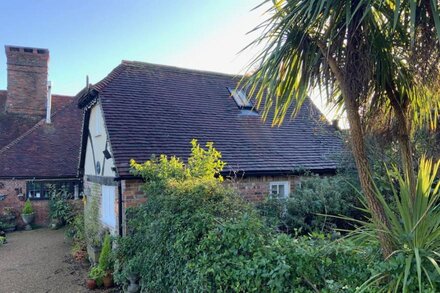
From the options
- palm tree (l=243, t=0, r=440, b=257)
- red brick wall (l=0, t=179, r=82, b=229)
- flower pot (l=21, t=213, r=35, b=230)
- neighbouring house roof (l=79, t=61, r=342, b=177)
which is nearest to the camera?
palm tree (l=243, t=0, r=440, b=257)

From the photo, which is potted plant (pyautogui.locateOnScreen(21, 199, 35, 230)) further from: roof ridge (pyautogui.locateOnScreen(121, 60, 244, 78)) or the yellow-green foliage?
the yellow-green foliage

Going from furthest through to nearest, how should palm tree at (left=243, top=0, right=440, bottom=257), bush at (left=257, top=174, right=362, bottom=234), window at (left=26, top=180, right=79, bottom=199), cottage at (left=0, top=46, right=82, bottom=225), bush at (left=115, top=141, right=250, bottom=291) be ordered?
window at (left=26, top=180, right=79, bottom=199) < cottage at (left=0, top=46, right=82, bottom=225) < bush at (left=257, top=174, right=362, bottom=234) < bush at (left=115, top=141, right=250, bottom=291) < palm tree at (left=243, top=0, right=440, bottom=257)

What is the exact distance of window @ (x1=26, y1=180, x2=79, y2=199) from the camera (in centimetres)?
1525

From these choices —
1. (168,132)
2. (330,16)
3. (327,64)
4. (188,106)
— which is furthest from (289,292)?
(188,106)

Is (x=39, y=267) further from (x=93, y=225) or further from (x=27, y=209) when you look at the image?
(x=27, y=209)

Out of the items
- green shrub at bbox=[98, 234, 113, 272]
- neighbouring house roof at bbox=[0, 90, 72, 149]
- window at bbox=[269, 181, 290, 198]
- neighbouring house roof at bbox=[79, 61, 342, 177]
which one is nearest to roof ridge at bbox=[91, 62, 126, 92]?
neighbouring house roof at bbox=[79, 61, 342, 177]

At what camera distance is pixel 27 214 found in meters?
14.6

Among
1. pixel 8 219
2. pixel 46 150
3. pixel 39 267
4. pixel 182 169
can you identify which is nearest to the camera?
pixel 182 169

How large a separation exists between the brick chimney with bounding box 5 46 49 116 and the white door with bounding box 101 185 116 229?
36.5 feet

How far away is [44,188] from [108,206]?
8.32 meters

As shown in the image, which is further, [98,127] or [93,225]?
[98,127]

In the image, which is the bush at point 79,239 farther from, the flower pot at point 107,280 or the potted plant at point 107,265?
the flower pot at point 107,280

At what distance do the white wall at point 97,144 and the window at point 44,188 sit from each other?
435cm

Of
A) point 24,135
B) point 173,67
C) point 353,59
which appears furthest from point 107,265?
point 24,135
